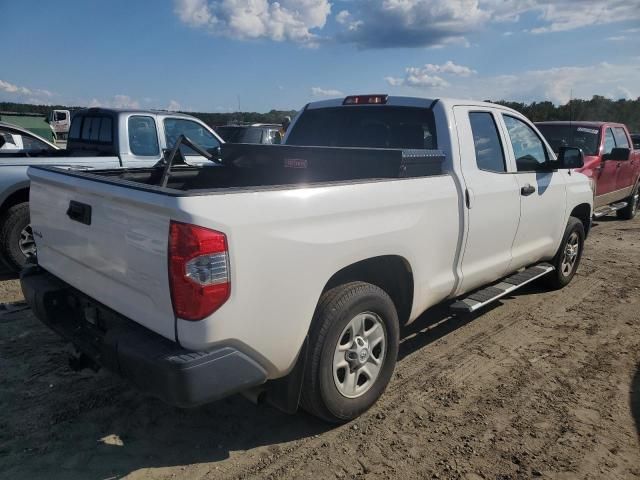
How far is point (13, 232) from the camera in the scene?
5.69m

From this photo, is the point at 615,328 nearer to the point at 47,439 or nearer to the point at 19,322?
the point at 47,439

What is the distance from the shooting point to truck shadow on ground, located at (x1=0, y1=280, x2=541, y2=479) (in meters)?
2.71

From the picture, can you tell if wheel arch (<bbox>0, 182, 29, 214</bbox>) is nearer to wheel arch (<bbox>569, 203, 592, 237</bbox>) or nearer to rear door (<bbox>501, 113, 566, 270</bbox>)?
rear door (<bbox>501, 113, 566, 270</bbox>)

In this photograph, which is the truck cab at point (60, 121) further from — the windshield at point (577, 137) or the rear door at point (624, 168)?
the rear door at point (624, 168)

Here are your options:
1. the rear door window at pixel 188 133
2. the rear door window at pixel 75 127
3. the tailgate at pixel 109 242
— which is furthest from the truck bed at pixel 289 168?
the rear door window at pixel 75 127

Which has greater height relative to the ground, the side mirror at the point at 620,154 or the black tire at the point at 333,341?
the side mirror at the point at 620,154

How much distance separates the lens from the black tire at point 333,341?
274 cm

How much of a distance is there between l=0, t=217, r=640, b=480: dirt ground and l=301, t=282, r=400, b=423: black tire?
16cm

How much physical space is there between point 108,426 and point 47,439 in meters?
0.32

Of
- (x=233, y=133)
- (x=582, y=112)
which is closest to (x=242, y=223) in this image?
(x=233, y=133)

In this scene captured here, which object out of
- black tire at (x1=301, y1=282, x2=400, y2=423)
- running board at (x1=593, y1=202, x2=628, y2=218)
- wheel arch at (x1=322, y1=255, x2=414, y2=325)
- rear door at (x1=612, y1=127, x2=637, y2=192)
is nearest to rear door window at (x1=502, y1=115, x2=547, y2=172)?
wheel arch at (x1=322, y1=255, x2=414, y2=325)

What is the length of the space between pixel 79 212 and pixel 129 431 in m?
1.29

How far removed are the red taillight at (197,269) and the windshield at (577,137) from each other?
26.4ft

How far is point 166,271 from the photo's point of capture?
2232 millimetres
